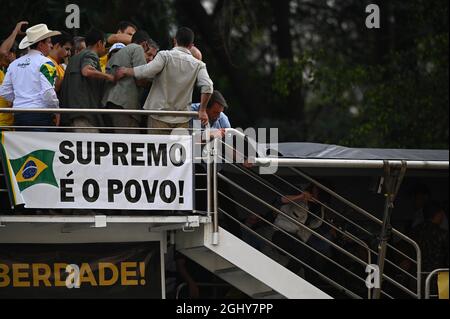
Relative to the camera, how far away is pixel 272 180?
44.2 ft

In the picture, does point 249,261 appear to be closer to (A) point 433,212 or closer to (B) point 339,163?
(B) point 339,163

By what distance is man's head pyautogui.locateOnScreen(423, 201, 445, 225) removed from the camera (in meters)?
13.9

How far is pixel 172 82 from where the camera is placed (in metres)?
11.3

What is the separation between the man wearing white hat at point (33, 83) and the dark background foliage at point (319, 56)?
6.20m

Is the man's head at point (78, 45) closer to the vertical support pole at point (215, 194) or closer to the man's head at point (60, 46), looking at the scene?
the man's head at point (60, 46)

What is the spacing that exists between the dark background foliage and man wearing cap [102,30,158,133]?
250 inches

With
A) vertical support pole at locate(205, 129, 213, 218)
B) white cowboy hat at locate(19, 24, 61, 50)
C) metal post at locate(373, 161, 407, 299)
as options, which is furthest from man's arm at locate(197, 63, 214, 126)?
metal post at locate(373, 161, 407, 299)

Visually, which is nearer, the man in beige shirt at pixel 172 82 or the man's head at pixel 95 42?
the man in beige shirt at pixel 172 82

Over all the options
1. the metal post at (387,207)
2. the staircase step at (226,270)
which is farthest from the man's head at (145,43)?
the metal post at (387,207)

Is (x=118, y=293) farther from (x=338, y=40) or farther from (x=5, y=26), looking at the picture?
(x=338, y=40)

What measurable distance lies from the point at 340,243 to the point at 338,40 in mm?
12556

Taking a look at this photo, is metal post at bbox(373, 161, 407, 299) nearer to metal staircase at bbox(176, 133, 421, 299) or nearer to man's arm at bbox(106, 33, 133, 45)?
metal staircase at bbox(176, 133, 421, 299)

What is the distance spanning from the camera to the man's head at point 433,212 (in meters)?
13.9
